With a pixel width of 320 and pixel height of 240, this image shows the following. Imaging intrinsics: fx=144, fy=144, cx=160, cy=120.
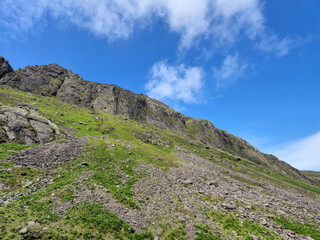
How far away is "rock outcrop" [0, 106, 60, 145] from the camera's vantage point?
38.2 m

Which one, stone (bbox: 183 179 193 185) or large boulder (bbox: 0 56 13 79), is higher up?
large boulder (bbox: 0 56 13 79)

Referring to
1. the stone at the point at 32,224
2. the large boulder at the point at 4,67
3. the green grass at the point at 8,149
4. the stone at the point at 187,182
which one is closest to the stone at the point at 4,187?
the green grass at the point at 8,149

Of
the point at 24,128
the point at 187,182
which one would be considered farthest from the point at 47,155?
the point at 187,182

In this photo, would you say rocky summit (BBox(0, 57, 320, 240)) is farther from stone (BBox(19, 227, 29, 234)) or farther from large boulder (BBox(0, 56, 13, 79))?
large boulder (BBox(0, 56, 13, 79))

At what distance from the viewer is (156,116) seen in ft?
636

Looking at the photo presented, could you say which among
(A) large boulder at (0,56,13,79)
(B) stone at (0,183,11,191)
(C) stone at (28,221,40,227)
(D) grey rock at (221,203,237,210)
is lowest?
(B) stone at (0,183,11,191)

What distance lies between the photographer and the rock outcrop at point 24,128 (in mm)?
38194

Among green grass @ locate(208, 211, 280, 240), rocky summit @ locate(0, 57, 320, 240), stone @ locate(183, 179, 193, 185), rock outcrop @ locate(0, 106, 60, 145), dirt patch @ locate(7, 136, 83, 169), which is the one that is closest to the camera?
rocky summit @ locate(0, 57, 320, 240)

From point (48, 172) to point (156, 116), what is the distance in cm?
16679

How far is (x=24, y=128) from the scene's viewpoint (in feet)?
137

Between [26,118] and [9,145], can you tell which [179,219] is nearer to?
[9,145]

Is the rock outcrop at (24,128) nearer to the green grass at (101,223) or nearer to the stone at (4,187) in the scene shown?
the stone at (4,187)

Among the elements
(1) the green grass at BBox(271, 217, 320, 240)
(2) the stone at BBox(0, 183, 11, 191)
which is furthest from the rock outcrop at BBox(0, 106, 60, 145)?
(1) the green grass at BBox(271, 217, 320, 240)

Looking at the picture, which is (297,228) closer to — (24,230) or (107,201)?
(107,201)
